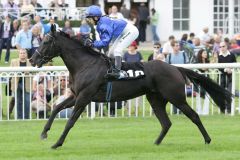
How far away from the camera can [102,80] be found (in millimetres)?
12648

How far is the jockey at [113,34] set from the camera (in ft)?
41.1

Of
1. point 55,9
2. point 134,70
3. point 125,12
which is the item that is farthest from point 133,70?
point 125,12

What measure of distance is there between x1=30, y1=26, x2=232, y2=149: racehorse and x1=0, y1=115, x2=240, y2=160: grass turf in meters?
0.40

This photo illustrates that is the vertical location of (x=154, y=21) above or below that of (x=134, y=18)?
below

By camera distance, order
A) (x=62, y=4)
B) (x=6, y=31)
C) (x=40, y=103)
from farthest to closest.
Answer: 1. (x=62, y=4)
2. (x=6, y=31)
3. (x=40, y=103)

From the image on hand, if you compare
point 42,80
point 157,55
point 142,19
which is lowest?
point 42,80

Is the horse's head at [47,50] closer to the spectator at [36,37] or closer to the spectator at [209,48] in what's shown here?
the spectator at [209,48]

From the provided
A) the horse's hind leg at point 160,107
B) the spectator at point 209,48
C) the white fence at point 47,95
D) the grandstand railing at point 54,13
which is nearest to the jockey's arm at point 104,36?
the horse's hind leg at point 160,107

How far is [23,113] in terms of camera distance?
16016 millimetres

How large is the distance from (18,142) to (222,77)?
4992 millimetres

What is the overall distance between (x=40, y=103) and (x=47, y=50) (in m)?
3.72

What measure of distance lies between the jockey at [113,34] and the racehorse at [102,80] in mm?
139

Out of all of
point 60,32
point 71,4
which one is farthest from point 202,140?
point 71,4

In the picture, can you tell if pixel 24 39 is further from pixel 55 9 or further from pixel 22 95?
pixel 55 9
